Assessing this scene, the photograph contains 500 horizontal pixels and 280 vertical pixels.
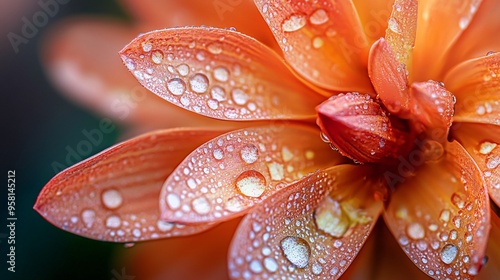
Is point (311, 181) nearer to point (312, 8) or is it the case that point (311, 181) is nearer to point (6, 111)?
point (312, 8)

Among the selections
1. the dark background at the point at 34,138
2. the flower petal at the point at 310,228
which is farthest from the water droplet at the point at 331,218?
the dark background at the point at 34,138

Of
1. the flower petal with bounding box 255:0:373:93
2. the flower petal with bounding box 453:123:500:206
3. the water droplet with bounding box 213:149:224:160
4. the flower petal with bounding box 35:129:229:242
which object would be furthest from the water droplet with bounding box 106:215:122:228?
the flower petal with bounding box 453:123:500:206

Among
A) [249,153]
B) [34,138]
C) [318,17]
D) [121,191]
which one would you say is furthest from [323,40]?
[34,138]

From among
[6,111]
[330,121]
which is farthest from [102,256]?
[330,121]

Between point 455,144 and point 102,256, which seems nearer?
point 455,144

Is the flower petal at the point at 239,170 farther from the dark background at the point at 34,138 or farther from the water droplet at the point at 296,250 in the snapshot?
the dark background at the point at 34,138

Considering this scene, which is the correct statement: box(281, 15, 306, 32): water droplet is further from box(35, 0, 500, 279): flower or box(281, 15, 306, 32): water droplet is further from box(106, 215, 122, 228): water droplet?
box(106, 215, 122, 228): water droplet
